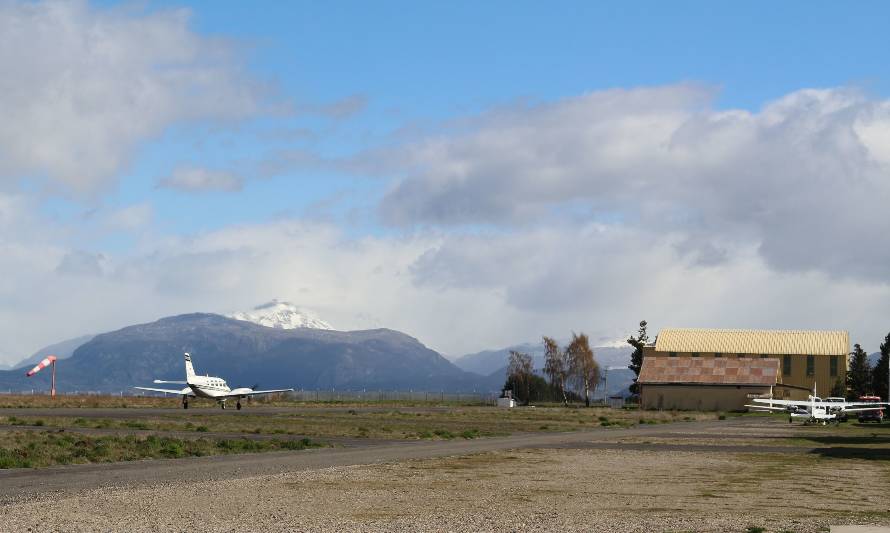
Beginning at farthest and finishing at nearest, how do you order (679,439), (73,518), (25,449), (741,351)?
(741,351) < (679,439) < (25,449) < (73,518)

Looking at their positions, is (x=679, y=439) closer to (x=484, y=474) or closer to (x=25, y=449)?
(x=484, y=474)

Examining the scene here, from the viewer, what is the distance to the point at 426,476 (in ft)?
102

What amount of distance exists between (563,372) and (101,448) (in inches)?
4636

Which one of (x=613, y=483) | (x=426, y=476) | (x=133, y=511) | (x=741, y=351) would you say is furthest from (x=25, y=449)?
(x=741, y=351)

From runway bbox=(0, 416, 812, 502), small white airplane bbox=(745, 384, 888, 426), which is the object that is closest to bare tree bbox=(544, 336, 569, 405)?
small white airplane bbox=(745, 384, 888, 426)

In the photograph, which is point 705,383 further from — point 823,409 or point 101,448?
point 101,448

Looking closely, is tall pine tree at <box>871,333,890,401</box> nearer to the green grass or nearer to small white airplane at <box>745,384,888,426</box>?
small white airplane at <box>745,384,888,426</box>

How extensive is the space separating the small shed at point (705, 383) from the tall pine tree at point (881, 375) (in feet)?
34.3

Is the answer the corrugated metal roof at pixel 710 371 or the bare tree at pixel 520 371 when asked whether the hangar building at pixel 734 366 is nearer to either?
the corrugated metal roof at pixel 710 371

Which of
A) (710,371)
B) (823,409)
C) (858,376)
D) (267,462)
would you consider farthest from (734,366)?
(267,462)

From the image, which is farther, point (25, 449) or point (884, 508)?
point (25, 449)

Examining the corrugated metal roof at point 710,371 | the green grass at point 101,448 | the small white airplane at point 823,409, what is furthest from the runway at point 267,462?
the corrugated metal roof at point 710,371

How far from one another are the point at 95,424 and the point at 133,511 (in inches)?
1433

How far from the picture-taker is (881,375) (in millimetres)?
122250
